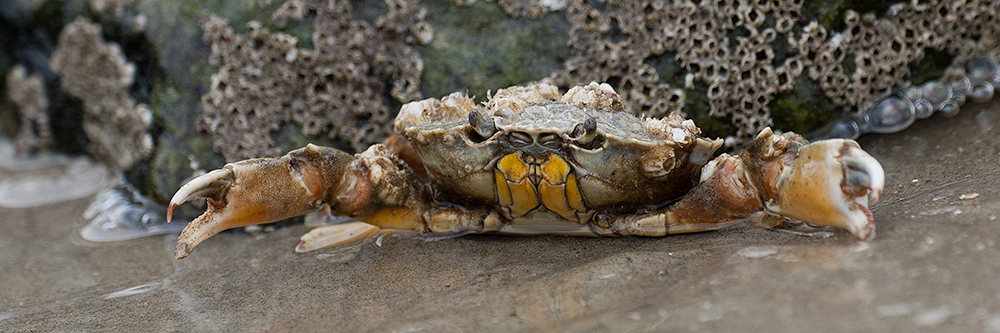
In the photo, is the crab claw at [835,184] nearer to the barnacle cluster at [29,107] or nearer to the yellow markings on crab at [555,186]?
the yellow markings on crab at [555,186]

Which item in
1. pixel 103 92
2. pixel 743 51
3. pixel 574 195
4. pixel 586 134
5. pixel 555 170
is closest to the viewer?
pixel 586 134

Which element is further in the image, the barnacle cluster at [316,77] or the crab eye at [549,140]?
the barnacle cluster at [316,77]

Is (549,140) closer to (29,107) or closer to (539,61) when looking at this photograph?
(539,61)

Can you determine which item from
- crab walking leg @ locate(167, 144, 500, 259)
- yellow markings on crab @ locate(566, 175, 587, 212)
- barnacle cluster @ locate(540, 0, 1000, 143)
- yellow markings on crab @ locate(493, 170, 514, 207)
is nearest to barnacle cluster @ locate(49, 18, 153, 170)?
crab walking leg @ locate(167, 144, 500, 259)

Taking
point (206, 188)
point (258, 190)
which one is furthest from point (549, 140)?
point (206, 188)

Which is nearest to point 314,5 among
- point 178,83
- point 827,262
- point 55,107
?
point 178,83

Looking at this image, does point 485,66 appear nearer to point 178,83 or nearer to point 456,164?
point 456,164

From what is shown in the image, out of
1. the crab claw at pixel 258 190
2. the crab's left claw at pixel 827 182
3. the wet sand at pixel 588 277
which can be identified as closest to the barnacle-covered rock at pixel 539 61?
the wet sand at pixel 588 277
